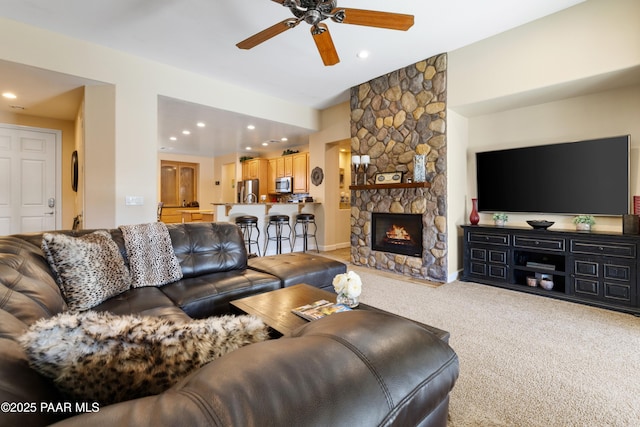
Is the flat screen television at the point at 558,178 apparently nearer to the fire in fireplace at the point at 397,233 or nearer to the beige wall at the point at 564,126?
the beige wall at the point at 564,126

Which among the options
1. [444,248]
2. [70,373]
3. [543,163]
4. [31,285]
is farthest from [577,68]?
[31,285]

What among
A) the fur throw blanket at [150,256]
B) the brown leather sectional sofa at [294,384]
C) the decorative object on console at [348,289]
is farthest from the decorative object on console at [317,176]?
the brown leather sectional sofa at [294,384]

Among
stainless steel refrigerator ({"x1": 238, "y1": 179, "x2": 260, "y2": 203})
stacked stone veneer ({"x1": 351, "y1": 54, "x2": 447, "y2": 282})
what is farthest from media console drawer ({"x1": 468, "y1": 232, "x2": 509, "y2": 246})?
stainless steel refrigerator ({"x1": 238, "y1": 179, "x2": 260, "y2": 203})

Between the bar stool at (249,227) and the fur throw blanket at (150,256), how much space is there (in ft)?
7.55

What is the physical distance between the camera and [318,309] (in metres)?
1.68

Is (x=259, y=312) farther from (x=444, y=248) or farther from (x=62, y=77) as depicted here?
(x=62, y=77)

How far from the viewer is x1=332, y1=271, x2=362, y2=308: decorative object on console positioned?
1.71m

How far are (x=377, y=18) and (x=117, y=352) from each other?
2.66 metres

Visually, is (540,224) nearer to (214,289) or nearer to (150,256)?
(214,289)

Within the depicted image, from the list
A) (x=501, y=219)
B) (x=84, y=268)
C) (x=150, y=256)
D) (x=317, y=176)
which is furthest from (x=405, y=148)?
(x=84, y=268)

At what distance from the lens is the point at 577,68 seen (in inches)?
114

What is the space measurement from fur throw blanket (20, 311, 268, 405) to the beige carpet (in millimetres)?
1480

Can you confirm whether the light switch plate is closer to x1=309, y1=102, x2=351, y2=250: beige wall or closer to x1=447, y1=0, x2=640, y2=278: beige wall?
x1=309, y1=102, x2=351, y2=250: beige wall

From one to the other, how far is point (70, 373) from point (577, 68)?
4.28 metres
